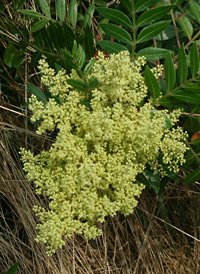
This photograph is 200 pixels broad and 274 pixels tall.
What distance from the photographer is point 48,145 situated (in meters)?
1.69

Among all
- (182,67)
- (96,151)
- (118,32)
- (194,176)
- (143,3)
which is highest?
(143,3)

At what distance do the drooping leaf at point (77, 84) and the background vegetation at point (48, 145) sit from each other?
0.77 ft

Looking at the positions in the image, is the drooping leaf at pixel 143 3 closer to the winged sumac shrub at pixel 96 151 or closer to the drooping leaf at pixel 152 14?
the drooping leaf at pixel 152 14

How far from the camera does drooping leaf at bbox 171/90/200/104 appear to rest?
3.77 feet

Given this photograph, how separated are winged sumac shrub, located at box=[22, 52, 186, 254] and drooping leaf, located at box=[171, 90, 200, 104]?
0.47ft

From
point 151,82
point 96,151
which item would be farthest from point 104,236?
point 151,82

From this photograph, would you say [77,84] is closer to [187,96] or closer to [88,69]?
[88,69]

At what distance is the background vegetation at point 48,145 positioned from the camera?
52.9 inches

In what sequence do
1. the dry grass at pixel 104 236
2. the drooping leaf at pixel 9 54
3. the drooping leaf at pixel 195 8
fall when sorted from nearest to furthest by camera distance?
the drooping leaf at pixel 195 8, the drooping leaf at pixel 9 54, the dry grass at pixel 104 236

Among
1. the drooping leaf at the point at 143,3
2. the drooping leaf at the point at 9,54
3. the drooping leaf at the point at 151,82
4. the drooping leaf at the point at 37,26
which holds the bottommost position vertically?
the drooping leaf at the point at 151,82

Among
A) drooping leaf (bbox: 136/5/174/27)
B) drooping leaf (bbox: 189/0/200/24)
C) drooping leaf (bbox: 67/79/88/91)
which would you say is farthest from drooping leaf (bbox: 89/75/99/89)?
drooping leaf (bbox: 189/0/200/24)

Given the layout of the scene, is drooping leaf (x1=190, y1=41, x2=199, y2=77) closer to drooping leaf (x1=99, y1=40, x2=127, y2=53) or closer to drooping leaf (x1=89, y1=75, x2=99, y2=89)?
drooping leaf (x1=99, y1=40, x2=127, y2=53)

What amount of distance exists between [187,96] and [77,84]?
15.9 inches

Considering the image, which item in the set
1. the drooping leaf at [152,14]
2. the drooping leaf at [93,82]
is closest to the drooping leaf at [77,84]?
the drooping leaf at [93,82]
